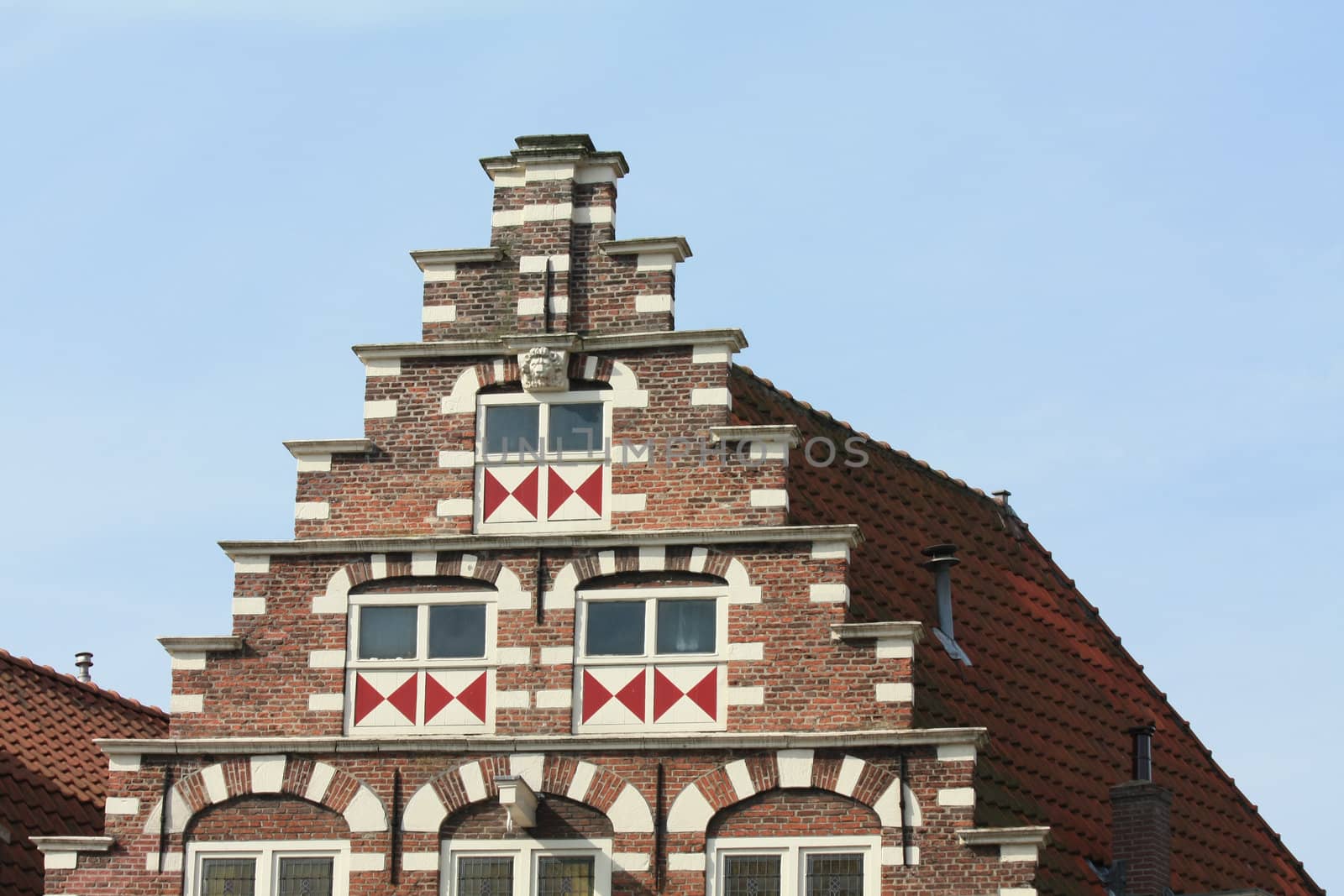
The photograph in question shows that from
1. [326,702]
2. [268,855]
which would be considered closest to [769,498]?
[326,702]

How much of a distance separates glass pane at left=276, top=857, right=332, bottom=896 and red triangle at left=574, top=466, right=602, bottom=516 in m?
3.77

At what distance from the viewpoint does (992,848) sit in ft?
76.3

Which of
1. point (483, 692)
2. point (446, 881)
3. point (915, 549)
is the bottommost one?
point (446, 881)

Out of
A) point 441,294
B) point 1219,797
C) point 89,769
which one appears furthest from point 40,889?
point 1219,797

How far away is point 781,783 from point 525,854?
7.19 feet

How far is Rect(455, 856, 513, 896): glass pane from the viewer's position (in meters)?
23.8

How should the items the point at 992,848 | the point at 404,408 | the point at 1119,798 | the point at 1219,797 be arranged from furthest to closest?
the point at 1219,797, the point at 1119,798, the point at 404,408, the point at 992,848

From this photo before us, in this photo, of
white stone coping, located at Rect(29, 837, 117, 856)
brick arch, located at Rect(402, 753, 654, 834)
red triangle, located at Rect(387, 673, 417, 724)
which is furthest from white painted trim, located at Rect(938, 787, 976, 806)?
white stone coping, located at Rect(29, 837, 117, 856)

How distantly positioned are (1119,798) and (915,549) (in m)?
3.65

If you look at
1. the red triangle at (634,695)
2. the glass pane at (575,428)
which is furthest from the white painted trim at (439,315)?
the red triangle at (634,695)

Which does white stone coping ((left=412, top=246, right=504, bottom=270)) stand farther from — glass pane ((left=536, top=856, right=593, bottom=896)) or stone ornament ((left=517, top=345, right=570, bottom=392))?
glass pane ((left=536, top=856, right=593, bottom=896))

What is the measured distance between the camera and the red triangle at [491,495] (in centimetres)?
2519

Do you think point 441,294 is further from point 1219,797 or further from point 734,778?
point 1219,797

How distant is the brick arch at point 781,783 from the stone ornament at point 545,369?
150 inches
